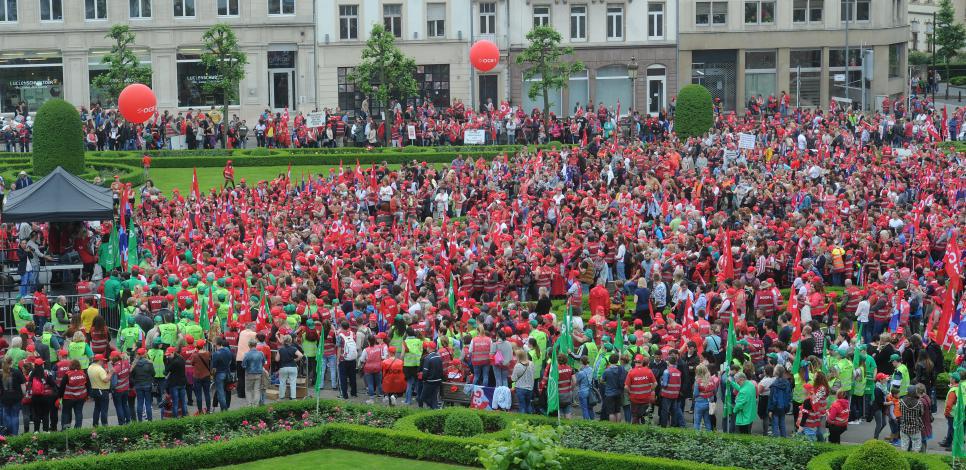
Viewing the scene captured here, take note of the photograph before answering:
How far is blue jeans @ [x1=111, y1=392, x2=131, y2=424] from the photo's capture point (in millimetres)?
27516

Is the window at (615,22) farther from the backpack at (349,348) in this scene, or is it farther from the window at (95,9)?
the backpack at (349,348)

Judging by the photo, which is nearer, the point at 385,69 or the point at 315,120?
the point at 315,120

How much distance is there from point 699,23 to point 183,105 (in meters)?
26.4

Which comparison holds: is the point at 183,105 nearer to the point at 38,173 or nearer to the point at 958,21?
the point at 38,173

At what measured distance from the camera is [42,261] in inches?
1449

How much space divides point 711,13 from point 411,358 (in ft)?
169

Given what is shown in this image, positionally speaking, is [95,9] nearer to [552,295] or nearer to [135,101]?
[135,101]

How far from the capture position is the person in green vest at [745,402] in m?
26.1

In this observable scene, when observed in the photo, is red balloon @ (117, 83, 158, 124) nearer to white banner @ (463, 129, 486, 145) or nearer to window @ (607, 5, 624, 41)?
white banner @ (463, 129, 486, 145)

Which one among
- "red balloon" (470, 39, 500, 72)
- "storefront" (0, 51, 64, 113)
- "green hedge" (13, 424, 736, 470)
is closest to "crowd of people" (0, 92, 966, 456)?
"green hedge" (13, 424, 736, 470)

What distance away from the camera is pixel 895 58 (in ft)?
263

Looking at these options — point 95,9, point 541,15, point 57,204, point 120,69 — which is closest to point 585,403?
point 57,204

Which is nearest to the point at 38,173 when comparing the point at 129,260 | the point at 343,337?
the point at 129,260

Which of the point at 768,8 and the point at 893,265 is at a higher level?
the point at 768,8
